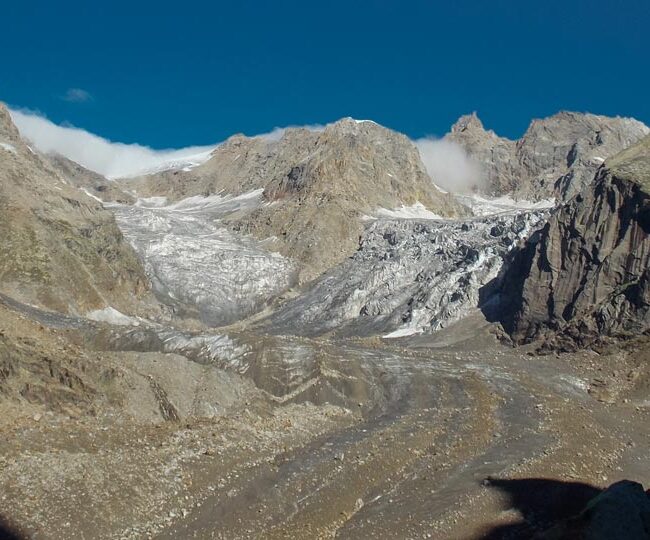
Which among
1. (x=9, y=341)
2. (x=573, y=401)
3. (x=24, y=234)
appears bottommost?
(x=573, y=401)

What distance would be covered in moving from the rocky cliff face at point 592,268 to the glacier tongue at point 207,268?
170ft

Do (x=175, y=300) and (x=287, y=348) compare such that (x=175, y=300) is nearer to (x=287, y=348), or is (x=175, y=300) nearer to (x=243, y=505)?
(x=287, y=348)

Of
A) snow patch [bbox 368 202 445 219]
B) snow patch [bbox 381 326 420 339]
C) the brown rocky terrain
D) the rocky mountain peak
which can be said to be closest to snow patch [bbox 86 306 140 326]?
the brown rocky terrain

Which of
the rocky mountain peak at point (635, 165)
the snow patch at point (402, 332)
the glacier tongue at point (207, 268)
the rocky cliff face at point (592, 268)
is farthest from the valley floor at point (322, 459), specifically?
the glacier tongue at point (207, 268)

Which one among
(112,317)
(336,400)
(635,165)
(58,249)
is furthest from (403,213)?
(336,400)

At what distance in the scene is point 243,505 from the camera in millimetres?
27891

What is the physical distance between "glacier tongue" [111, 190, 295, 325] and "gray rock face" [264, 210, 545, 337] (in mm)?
10611

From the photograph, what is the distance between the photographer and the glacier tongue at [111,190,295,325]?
12564 centimetres

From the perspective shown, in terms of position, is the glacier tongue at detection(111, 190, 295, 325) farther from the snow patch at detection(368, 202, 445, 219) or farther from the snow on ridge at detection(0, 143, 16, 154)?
the snow patch at detection(368, 202, 445, 219)

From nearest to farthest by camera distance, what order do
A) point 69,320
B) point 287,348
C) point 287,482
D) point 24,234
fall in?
point 287,482 < point 287,348 < point 69,320 < point 24,234

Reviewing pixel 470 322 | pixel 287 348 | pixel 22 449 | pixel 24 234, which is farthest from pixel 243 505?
pixel 24 234

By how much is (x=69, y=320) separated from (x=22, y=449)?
3624 centimetres

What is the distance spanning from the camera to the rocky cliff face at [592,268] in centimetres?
7412

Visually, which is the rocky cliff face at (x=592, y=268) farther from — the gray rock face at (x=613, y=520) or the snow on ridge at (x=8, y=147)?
the snow on ridge at (x=8, y=147)
